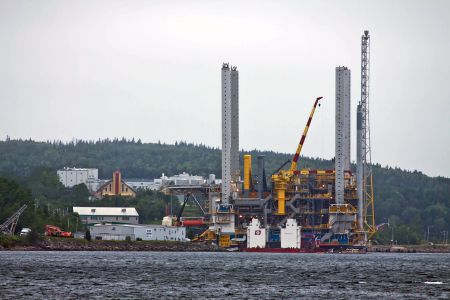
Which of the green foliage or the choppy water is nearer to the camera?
the choppy water

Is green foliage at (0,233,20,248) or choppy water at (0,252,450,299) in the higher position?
green foliage at (0,233,20,248)

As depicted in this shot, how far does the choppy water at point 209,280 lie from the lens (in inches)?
3981

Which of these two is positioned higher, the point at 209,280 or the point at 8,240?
the point at 8,240

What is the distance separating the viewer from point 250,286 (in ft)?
364

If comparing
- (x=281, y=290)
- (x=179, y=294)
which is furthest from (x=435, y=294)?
(x=179, y=294)

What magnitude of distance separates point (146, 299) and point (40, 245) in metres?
107

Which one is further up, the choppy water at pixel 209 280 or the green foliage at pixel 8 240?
the green foliage at pixel 8 240

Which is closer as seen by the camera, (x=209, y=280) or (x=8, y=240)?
(x=209, y=280)

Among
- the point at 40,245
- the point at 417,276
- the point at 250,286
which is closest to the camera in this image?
the point at 250,286

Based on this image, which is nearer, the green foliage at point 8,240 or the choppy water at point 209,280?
the choppy water at point 209,280

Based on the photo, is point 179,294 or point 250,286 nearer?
point 179,294

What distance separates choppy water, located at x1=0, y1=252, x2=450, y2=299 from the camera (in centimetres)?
10112

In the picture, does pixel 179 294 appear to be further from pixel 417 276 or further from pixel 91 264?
pixel 91 264

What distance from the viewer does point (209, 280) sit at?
11969cm
